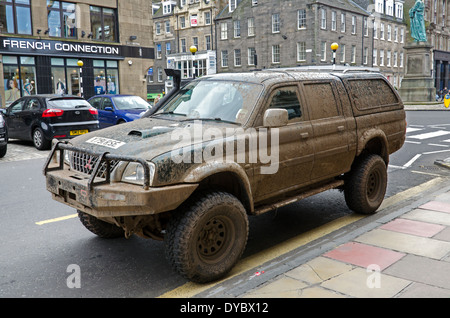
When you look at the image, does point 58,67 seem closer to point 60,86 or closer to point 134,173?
point 60,86

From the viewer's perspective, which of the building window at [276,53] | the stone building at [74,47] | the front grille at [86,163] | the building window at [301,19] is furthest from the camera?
the building window at [276,53]

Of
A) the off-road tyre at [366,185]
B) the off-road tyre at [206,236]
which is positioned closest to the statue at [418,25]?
the off-road tyre at [366,185]

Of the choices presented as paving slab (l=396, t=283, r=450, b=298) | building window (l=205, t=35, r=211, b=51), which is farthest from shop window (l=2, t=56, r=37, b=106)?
building window (l=205, t=35, r=211, b=51)

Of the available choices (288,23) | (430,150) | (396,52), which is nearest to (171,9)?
(288,23)

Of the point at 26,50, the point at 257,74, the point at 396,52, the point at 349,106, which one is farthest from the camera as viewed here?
the point at 396,52

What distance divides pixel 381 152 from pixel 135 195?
4.11 metres

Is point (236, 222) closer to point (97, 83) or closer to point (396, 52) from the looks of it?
point (97, 83)

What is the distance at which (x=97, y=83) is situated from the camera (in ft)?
102

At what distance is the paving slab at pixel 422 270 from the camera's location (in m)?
3.68

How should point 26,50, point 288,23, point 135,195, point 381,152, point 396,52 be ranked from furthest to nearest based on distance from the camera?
point 396,52 → point 288,23 → point 26,50 → point 381,152 → point 135,195

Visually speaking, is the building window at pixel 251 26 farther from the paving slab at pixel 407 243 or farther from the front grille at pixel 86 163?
the front grille at pixel 86 163

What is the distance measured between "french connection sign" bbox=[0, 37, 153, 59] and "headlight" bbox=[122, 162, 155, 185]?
26.0m

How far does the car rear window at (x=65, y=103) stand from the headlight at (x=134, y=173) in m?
10.6

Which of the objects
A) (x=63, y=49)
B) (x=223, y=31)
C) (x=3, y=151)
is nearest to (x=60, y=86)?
(x=63, y=49)
